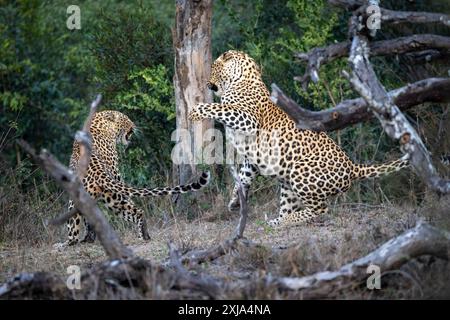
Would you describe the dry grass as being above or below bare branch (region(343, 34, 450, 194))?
below

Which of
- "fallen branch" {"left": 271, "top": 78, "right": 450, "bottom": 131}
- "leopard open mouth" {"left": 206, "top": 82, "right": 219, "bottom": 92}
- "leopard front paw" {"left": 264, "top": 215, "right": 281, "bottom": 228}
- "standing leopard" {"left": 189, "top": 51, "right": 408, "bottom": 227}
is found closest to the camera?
"fallen branch" {"left": 271, "top": 78, "right": 450, "bottom": 131}

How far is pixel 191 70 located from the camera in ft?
36.6

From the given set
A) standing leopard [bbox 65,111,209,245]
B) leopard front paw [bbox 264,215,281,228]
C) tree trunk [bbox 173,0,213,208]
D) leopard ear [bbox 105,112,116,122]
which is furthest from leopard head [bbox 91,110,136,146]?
leopard front paw [bbox 264,215,281,228]

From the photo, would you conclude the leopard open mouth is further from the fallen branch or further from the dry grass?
the fallen branch

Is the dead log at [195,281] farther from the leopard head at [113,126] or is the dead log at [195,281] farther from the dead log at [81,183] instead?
the leopard head at [113,126]

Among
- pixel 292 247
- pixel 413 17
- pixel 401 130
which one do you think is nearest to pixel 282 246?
pixel 292 247

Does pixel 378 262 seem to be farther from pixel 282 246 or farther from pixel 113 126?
pixel 113 126

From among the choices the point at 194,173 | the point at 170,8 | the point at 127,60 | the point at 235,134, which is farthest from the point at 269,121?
the point at 170,8

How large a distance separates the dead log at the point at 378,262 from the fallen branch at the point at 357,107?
1.44m

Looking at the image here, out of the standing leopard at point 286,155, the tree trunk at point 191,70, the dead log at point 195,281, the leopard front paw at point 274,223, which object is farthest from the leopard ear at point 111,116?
the dead log at point 195,281

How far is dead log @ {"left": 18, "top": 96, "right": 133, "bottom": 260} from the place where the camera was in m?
6.75

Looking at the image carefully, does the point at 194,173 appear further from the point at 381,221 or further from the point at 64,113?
the point at 64,113

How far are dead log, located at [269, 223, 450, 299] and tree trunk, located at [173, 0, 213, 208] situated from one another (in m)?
4.43

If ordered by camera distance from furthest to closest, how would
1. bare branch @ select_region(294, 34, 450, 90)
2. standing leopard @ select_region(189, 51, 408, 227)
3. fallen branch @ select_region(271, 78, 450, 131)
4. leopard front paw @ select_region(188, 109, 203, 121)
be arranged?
leopard front paw @ select_region(188, 109, 203, 121), standing leopard @ select_region(189, 51, 408, 227), bare branch @ select_region(294, 34, 450, 90), fallen branch @ select_region(271, 78, 450, 131)
